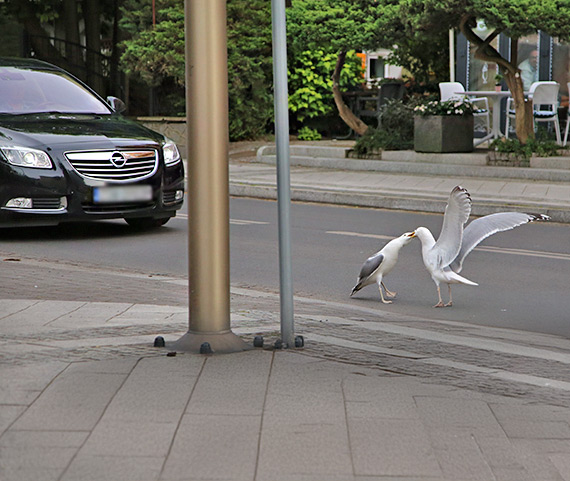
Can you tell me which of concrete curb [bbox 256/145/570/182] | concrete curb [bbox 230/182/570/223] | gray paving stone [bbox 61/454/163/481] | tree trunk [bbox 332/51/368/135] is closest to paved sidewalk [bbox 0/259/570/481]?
gray paving stone [bbox 61/454/163/481]

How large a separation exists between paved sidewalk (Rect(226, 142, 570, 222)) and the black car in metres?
4.00

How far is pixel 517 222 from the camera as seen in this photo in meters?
7.32

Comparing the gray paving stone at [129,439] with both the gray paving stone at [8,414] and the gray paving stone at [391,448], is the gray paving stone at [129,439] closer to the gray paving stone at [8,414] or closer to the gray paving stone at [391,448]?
the gray paving stone at [8,414]

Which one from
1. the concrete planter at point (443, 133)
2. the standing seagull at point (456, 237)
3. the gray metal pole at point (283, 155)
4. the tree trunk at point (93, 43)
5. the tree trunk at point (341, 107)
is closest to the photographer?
the gray metal pole at point (283, 155)

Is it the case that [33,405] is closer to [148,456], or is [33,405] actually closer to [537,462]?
[148,456]

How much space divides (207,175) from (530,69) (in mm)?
A: 19353

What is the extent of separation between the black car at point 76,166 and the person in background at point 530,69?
548 inches

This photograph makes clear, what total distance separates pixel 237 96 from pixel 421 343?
17683mm

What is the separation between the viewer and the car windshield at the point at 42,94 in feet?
37.0

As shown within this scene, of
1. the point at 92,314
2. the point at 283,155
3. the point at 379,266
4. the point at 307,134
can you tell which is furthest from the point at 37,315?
the point at 307,134

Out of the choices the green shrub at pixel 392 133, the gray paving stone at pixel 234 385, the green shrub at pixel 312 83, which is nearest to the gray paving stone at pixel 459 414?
the gray paving stone at pixel 234 385

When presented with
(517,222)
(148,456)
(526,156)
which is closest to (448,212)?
(517,222)

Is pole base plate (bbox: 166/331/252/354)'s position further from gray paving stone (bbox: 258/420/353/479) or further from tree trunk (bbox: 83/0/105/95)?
tree trunk (bbox: 83/0/105/95)

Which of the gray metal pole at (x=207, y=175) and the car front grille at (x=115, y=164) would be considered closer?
the gray metal pole at (x=207, y=175)
